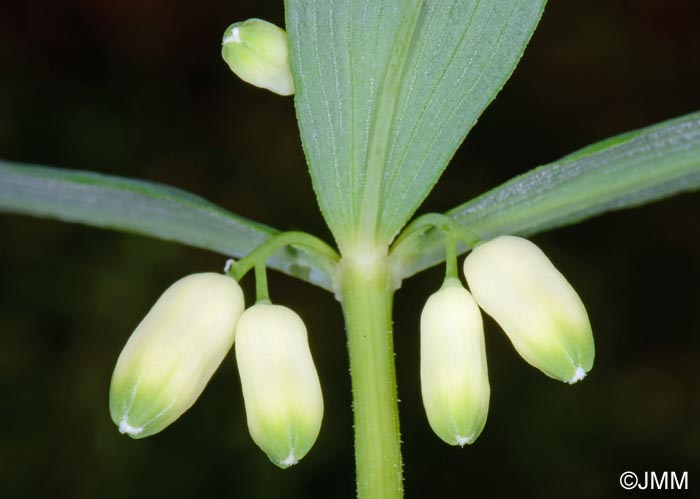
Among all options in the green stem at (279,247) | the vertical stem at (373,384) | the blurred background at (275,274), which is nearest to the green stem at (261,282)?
the green stem at (279,247)

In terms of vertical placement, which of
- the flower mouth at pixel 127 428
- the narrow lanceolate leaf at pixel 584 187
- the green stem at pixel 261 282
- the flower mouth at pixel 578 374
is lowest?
the flower mouth at pixel 127 428

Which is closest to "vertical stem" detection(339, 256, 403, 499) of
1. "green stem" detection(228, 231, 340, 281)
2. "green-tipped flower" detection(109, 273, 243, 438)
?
"green stem" detection(228, 231, 340, 281)

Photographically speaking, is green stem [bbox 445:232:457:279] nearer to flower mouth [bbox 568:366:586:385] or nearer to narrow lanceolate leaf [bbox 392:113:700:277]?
narrow lanceolate leaf [bbox 392:113:700:277]

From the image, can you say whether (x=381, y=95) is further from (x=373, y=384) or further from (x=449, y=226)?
(x=373, y=384)

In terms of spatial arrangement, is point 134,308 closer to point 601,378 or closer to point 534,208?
point 601,378

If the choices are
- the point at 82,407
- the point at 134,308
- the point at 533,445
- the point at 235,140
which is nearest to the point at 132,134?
the point at 235,140

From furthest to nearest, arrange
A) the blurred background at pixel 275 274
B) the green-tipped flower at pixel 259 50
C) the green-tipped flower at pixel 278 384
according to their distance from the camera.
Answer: the blurred background at pixel 275 274, the green-tipped flower at pixel 259 50, the green-tipped flower at pixel 278 384

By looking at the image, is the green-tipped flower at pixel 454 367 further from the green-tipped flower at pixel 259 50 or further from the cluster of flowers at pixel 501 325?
the green-tipped flower at pixel 259 50
